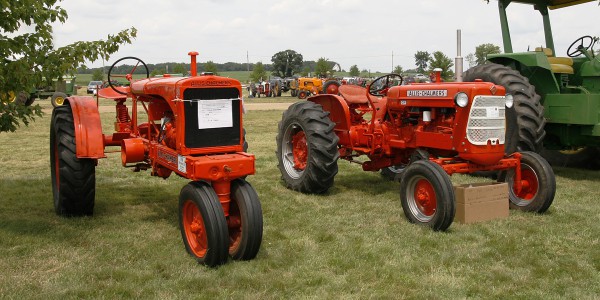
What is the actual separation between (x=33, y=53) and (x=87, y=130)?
79 centimetres

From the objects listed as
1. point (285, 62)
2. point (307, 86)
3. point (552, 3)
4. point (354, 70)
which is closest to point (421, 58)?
point (354, 70)

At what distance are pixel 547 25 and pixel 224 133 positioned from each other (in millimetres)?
5993

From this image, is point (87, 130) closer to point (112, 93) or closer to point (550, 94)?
point (112, 93)

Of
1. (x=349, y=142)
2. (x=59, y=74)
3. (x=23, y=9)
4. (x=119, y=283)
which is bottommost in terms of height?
(x=119, y=283)

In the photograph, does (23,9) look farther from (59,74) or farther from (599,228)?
(599,228)

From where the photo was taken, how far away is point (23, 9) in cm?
464

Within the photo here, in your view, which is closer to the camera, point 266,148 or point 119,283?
point 119,283

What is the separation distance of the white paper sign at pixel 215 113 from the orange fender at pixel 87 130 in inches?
46.1

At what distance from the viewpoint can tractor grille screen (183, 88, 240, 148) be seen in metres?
4.45

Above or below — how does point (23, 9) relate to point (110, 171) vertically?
above

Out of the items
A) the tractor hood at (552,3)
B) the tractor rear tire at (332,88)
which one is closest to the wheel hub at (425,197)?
the tractor rear tire at (332,88)

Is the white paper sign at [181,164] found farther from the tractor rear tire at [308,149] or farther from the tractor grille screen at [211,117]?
the tractor rear tire at [308,149]

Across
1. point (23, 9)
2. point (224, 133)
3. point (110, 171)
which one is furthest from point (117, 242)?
point (110, 171)

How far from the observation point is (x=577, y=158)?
8359 mm
